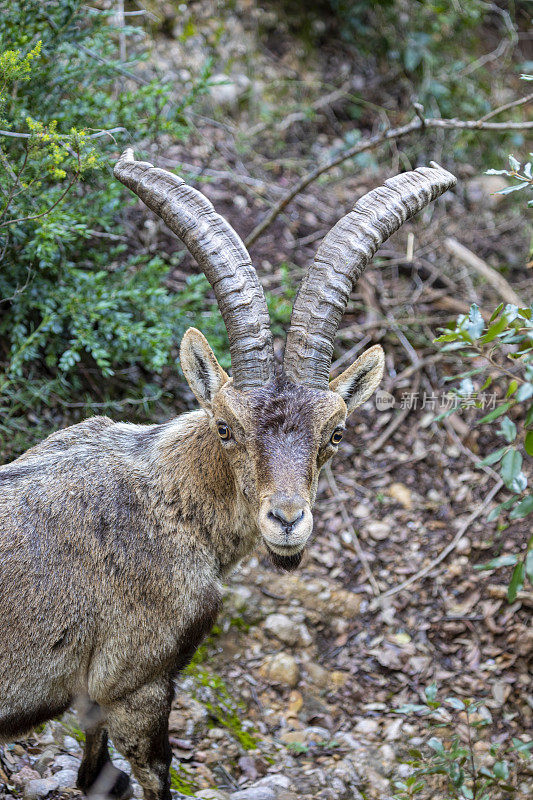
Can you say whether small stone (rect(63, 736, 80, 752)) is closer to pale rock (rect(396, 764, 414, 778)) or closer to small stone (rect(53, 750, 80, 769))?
small stone (rect(53, 750, 80, 769))

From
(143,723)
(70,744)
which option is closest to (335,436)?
(143,723)

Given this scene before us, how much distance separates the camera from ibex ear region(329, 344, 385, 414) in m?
5.55

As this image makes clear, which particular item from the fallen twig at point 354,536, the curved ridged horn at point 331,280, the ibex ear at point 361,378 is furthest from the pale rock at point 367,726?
the curved ridged horn at point 331,280

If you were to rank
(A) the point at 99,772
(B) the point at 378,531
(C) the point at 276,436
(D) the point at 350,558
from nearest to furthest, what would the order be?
(C) the point at 276,436
(A) the point at 99,772
(D) the point at 350,558
(B) the point at 378,531

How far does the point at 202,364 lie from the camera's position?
214 inches

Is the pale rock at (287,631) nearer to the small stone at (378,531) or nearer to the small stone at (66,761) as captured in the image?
the small stone at (378,531)

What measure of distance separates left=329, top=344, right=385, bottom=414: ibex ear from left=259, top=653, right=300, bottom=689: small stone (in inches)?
125

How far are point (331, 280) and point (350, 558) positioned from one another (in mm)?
4263

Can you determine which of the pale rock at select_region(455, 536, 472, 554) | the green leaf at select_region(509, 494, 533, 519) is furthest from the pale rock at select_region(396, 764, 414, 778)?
the green leaf at select_region(509, 494, 533, 519)

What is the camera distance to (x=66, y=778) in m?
6.03

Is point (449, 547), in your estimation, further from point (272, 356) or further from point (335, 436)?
point (272, 356)

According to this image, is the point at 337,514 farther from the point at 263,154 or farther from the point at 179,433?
the point at 263,154

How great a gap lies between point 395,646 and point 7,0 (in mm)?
7449

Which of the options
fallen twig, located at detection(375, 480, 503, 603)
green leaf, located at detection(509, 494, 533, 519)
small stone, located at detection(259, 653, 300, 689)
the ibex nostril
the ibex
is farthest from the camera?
fallen twig, located at detection(375, 480, 503, 603)
